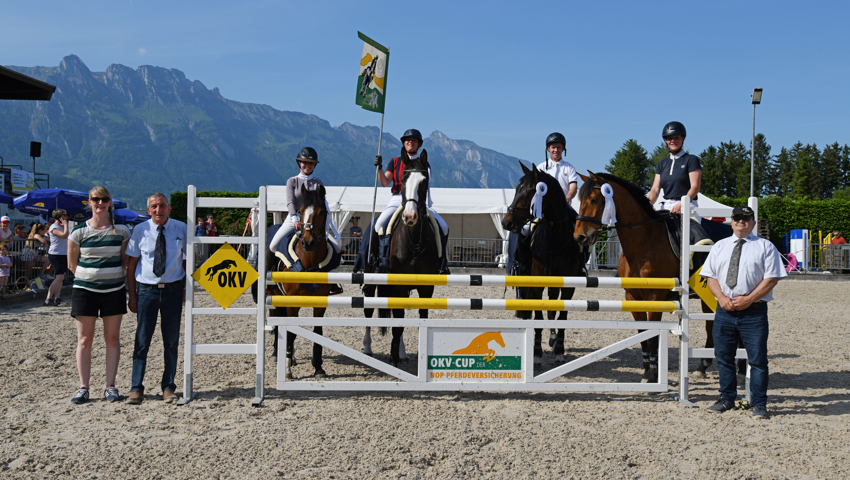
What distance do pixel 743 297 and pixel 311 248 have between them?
156 inches

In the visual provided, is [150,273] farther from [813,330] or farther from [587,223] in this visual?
[813,330]

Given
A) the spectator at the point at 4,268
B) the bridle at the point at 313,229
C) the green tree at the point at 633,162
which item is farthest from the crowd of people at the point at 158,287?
the green tree at the point at 633,162

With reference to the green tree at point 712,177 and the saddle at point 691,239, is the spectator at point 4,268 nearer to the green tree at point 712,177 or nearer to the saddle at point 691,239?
the saddle at point 691,239

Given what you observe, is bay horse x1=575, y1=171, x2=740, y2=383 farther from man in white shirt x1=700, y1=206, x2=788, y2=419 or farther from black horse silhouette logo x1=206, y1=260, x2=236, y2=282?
black horse silhouette logo x1=206, y1=260, x2=236, y2=282

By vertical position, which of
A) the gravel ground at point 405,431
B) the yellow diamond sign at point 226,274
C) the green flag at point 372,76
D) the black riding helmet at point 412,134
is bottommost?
the gravel ground at point 405,431

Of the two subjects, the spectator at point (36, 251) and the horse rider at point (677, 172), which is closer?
the horse rider at point (677, 172)

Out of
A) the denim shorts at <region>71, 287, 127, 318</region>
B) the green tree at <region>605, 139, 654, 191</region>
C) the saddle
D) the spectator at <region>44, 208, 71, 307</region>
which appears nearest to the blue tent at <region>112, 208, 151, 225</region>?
the spectator at <region>44, 208, 71, 307</region>

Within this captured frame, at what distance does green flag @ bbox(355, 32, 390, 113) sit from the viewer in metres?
7.06

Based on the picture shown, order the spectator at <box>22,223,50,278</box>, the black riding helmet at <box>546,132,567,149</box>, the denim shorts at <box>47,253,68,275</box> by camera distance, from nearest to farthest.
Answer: the black riding helmet at <box>546,132,567,149</box>, the denim shorts at <box>47,253,68,275</box>, the spectator at <box>22,223,50,278</box>

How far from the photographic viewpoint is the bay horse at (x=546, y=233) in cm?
573

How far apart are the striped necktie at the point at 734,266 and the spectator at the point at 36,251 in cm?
1383

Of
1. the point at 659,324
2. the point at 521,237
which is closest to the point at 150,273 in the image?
the point at 521,237

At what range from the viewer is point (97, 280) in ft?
15.2

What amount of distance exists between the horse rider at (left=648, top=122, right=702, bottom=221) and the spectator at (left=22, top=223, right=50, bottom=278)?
13094mm
